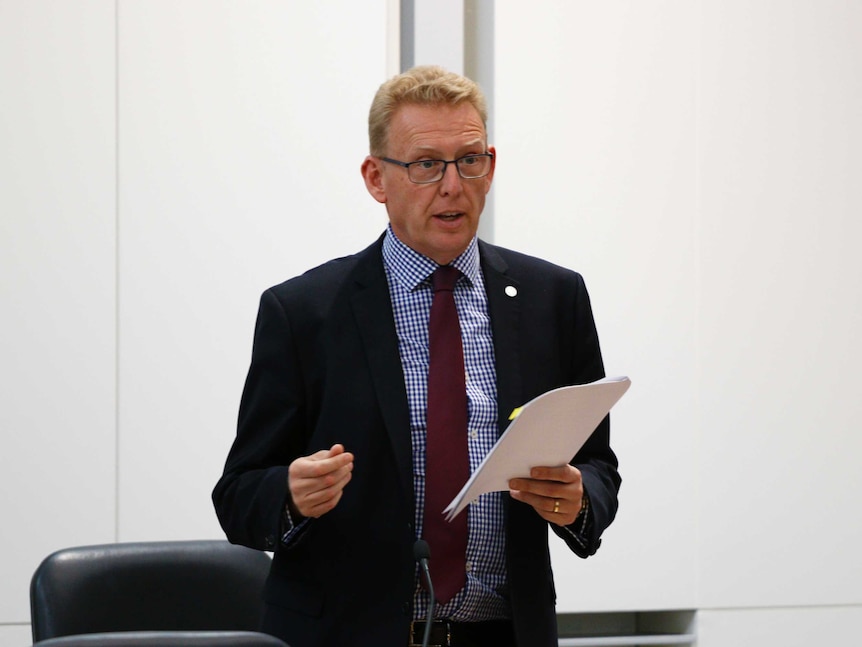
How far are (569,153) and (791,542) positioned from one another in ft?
4.66

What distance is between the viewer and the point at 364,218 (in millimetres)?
3510

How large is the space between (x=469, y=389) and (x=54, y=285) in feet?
6.04

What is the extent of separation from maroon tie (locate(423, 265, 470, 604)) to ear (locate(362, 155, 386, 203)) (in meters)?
0.25

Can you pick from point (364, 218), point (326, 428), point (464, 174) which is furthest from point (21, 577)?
point (464, 174)

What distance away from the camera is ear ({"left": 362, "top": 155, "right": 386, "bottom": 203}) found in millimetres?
2037

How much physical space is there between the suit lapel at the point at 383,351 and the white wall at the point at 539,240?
1.53m

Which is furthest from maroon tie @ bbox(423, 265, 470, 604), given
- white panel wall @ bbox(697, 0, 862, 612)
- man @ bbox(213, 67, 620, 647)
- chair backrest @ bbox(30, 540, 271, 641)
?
white panel wall @ bbox(697, 0, 862, 612)

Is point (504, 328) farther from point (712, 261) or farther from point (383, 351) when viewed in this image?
point (712, 261)

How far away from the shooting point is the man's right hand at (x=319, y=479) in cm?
164

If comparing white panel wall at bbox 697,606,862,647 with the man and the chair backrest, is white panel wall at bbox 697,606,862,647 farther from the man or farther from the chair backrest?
the man

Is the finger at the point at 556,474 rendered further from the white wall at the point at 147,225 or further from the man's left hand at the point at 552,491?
the white wall at the point at 147,225

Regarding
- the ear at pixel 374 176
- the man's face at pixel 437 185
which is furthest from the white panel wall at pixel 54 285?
the man's face at pixel 437 185

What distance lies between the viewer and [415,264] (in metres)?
1.97

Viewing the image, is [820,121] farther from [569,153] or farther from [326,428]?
[326,428]
